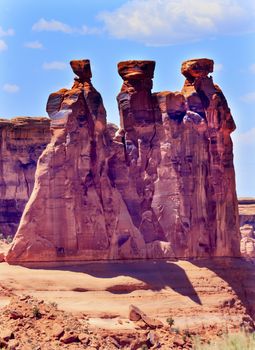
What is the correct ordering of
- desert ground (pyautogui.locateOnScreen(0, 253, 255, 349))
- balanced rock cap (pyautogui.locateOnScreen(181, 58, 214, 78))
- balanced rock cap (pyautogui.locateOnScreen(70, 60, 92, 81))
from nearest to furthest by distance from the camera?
desert ground (pyautogui.locateOnScreen(0, 253, 255, 349))
balanced rock cap (pyautogui.locateOnScreen(70, 60, 92, 81))
balanced rock cap (pyautogui.locateOnScreen(181, 58, 214, 78))

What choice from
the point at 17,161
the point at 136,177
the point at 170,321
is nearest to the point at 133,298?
the point at 170,321

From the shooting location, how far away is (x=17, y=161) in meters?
131

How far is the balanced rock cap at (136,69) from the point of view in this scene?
103 m

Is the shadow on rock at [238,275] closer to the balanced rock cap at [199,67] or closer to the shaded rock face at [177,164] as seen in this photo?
the shaded rock face at [177,164]

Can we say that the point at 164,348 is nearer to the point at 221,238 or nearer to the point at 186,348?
the point at 186,348

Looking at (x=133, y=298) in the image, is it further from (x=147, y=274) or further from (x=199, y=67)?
(x=199, y=67)

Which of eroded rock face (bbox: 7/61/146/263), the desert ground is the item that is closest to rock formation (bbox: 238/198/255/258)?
the desert ground

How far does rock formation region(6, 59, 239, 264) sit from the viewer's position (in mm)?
96562

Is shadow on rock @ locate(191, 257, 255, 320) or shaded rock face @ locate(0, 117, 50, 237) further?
shaded rock face @ locate(0, 117, 50, 237)

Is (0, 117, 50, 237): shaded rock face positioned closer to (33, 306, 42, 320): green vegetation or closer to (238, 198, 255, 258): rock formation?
(238, 198, 255, 258): rock formation

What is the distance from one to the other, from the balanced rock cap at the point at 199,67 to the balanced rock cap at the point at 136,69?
10.4 ft

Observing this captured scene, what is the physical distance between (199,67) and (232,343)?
21242 mm

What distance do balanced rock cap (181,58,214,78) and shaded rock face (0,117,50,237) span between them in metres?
23.2

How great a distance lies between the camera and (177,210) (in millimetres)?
102438
